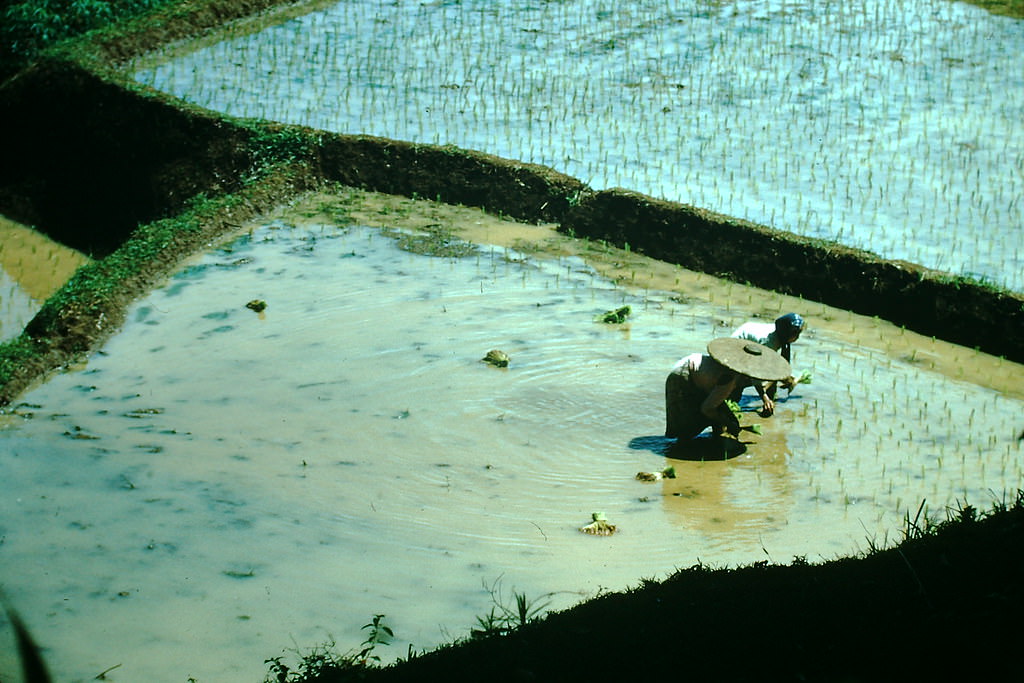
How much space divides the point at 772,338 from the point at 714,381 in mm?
639

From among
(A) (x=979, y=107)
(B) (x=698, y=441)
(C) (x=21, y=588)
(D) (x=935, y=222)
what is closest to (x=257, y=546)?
(C) (x=21, y=588)

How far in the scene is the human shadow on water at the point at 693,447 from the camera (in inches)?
240

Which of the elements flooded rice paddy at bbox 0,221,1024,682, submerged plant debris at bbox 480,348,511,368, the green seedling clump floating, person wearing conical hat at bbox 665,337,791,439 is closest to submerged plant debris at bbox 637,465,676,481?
flooded rice paddy at bbox 0,221,1024,682

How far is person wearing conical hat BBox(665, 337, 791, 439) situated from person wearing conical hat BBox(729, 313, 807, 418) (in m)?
0.21

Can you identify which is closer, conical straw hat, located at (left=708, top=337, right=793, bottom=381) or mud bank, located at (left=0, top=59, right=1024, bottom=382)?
conical straw hat, located at (left=708, top=337, right=793, bottom=381)

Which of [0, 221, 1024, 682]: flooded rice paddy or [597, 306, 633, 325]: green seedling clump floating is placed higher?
[597, 306, 633, 325]: green seedling clump floating

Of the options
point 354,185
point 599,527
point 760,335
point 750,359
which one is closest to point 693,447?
point 750,359

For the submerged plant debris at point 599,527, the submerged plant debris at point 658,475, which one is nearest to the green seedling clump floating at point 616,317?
the submerged plant debris at point 658,475

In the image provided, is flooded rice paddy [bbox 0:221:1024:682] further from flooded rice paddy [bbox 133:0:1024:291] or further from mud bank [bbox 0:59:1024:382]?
flooded rice paddy [bbox 133:0:1024:291]

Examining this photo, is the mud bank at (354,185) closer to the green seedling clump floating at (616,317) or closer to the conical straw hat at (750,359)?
the green seedling clump floating at (616,317)

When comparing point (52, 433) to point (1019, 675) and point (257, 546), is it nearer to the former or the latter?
point (257, 546)

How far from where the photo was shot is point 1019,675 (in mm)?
2566

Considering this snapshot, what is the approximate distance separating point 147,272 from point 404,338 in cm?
264

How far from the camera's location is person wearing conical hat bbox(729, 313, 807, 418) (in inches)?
246
